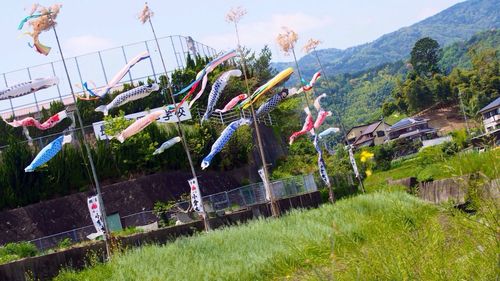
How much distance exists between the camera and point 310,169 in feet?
146

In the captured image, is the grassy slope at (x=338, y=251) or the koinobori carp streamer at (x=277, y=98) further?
the koinobori carp streamer at (x=277, y=98)

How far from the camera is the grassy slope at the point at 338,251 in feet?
26.0

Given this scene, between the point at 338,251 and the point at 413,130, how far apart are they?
86813 mm

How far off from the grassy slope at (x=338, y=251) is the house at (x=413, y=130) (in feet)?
238

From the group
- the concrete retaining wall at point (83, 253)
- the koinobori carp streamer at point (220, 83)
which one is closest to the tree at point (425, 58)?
the koinobori carp streamer at point (220, 83)

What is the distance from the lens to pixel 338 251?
13.3m

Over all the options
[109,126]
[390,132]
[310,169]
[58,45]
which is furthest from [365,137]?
[58,45]

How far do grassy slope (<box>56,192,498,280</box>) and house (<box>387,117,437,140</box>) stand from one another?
72470mm

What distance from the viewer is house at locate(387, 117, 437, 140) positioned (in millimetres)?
95062

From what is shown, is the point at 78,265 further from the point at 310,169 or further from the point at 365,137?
the point at 365,137

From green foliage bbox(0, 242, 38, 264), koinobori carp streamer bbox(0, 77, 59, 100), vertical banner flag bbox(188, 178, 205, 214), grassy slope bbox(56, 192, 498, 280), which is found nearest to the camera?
grassy slope bbox(56, 192, 498, 280)

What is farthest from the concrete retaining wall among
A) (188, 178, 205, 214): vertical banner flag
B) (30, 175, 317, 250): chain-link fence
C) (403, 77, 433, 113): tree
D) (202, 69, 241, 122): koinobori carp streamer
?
(403, 77, 433, 113): tree

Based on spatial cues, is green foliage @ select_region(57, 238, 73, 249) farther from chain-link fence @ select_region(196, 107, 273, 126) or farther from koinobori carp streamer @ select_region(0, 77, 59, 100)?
chain-link fence @ select_region(196, 107, 273, 126)

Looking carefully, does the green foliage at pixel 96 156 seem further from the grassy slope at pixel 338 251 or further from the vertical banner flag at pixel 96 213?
the grassy slope at pixel 338 251
